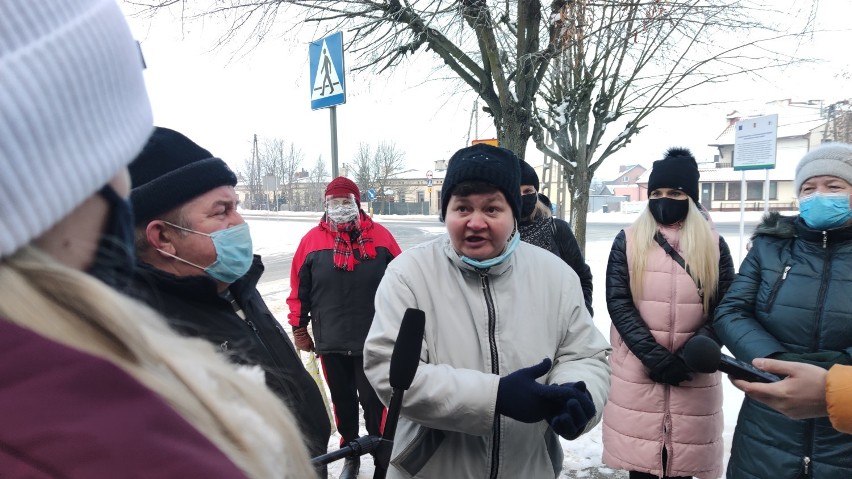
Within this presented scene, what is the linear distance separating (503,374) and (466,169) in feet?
2.63

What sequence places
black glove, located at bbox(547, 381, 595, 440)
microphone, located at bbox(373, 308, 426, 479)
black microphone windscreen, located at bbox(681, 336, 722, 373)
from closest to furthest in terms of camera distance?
microphone, located at bbox(373, 308, 426, 479) → black glove, located at bbox(547, 381, 595, 440) → black microphone windscreen, located at bbox(681, 336, 722, 373)

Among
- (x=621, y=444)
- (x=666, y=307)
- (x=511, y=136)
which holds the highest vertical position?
(x=511, y=136)

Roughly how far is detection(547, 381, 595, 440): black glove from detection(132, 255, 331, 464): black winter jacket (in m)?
0.71

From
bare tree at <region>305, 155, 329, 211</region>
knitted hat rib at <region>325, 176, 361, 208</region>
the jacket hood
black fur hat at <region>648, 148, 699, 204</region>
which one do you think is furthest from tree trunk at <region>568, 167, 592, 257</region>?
bare tree at <region>305, 155, 329, 211</region>

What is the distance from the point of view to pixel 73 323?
1.57 feet

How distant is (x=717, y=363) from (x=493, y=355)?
3.54ft

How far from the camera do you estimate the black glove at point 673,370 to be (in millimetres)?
3105

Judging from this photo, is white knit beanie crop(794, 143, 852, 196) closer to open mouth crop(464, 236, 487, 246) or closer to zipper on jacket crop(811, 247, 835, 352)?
zipper on jacket crop(811, 247, 835, 352)

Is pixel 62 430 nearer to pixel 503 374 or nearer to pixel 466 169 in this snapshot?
pixel 503 374

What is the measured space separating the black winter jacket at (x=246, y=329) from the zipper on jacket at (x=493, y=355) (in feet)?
2.02

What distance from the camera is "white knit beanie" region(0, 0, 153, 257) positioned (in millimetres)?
464

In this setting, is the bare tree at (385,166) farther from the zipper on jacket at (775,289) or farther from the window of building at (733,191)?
the zipper on jacket at (775,289)

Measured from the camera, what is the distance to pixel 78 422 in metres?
0.42

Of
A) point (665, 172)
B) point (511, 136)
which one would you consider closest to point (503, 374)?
point (665, 172)
